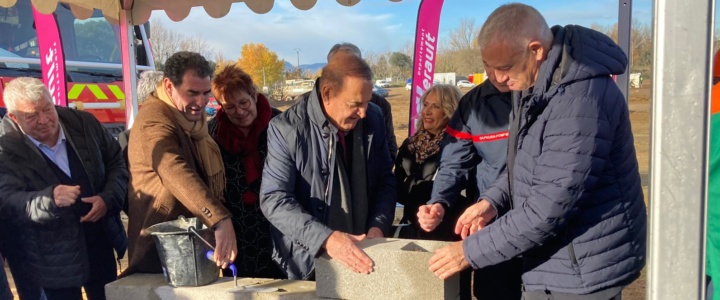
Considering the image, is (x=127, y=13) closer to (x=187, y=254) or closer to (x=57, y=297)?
(x=57, y=297)

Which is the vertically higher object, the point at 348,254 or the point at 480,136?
the point at 480,136

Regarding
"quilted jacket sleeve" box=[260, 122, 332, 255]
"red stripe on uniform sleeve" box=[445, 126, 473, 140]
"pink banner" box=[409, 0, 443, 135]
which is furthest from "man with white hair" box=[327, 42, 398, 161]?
"pink banner" box=[409, 0, 443, 135]

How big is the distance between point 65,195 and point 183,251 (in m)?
0.73

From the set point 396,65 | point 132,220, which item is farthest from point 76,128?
point 396,65

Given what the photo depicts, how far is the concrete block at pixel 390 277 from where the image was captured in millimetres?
2107

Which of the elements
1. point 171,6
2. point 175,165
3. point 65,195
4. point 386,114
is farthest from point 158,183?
point 171,6

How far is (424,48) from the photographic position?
694cm

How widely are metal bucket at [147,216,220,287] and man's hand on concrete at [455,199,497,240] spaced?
1.00m

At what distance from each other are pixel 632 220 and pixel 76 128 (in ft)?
8.59

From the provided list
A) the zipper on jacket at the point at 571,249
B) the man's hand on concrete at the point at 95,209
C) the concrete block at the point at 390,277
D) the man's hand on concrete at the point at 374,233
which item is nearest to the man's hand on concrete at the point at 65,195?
the man's hand on concrete at the point at 95,209

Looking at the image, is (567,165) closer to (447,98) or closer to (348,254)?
(348,254)

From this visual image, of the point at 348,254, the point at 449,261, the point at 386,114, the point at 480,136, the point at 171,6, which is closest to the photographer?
the point at 449,261

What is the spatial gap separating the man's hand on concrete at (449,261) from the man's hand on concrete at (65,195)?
1.69 meters

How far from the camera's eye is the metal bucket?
2.34m
